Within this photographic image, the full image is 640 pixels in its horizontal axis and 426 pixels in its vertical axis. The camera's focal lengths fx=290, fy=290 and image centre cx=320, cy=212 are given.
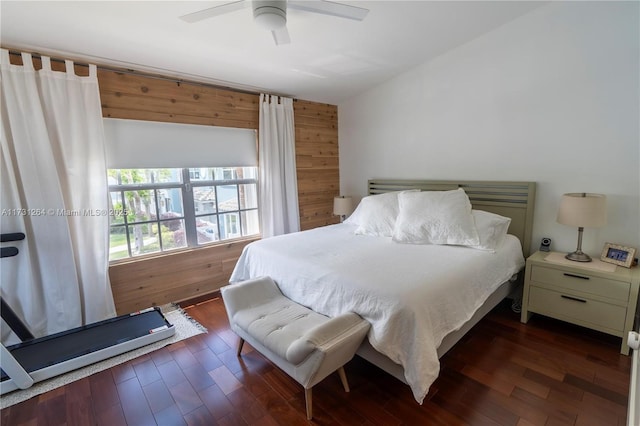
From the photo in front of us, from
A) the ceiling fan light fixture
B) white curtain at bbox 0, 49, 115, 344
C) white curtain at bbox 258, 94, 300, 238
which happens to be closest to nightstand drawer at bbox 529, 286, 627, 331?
white curtain at bbox 258, 94, 300, 238

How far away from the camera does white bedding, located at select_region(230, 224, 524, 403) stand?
153 cm

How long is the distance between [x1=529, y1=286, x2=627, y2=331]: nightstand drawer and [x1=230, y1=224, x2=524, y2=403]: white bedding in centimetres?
27

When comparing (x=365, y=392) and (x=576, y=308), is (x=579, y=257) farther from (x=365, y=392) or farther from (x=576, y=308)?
(x=365, y=392)

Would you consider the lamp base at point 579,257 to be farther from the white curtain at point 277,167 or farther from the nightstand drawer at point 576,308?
the white curtain at point 277,167

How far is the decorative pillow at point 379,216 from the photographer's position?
2.85 meters

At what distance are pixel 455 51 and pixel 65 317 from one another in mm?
4274

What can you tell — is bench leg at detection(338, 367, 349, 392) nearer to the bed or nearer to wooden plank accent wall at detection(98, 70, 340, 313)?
the bed

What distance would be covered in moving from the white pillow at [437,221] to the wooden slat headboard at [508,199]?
0.34 meters

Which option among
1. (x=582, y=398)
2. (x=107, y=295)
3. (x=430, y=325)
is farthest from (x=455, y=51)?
(x=107, y=295)

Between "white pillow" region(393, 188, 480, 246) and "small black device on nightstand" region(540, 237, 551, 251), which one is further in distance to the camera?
"small black device on nightstand" region(540, 237, 551, 251)

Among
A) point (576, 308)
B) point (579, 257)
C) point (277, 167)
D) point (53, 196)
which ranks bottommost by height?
point (576, 308)

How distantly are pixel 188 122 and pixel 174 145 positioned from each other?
27cm

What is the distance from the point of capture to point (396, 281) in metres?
1.71

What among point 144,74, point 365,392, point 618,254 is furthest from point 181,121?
point 618,254
